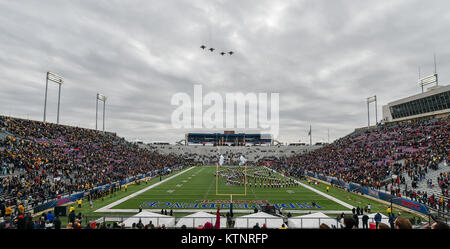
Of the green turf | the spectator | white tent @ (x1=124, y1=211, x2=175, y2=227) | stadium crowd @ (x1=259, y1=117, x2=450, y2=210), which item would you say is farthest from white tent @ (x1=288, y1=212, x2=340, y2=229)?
stadium crowd @ (x1=259, y1=117, x2=450, y2=210)

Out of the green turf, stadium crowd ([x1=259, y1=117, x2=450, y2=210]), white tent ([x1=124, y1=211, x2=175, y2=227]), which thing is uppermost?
stadium crowd ([x1=259, y1=117, x2=450, y2=210])

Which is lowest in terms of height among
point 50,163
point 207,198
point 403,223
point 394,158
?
point 207,198

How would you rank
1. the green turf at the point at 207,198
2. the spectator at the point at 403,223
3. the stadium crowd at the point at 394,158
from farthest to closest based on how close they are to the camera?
the stadium crowd at the point at 394,158
the green turf at the point at 207,198
the spectator at the point at 403,223

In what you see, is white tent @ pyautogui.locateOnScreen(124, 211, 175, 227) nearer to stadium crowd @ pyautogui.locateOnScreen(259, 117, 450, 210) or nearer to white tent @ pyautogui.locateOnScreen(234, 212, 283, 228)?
white tent @ pyautogui.locateOnScreen(234, 212, 283, 228)

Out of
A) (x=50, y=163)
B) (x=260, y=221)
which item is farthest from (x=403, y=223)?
(x=50, y=163)

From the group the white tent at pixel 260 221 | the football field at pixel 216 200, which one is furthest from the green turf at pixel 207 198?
the white tent at pixel 260 221

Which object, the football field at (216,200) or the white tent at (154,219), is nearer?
the white tent at (154,219)

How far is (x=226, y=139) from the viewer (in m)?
113

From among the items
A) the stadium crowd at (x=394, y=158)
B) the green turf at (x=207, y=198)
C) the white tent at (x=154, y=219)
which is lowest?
the green turf at (x=207, y=198)

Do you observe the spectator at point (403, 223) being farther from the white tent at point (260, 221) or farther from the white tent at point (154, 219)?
the white tent at point (154, 219)

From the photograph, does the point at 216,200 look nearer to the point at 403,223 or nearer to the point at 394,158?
the point at 403,223
